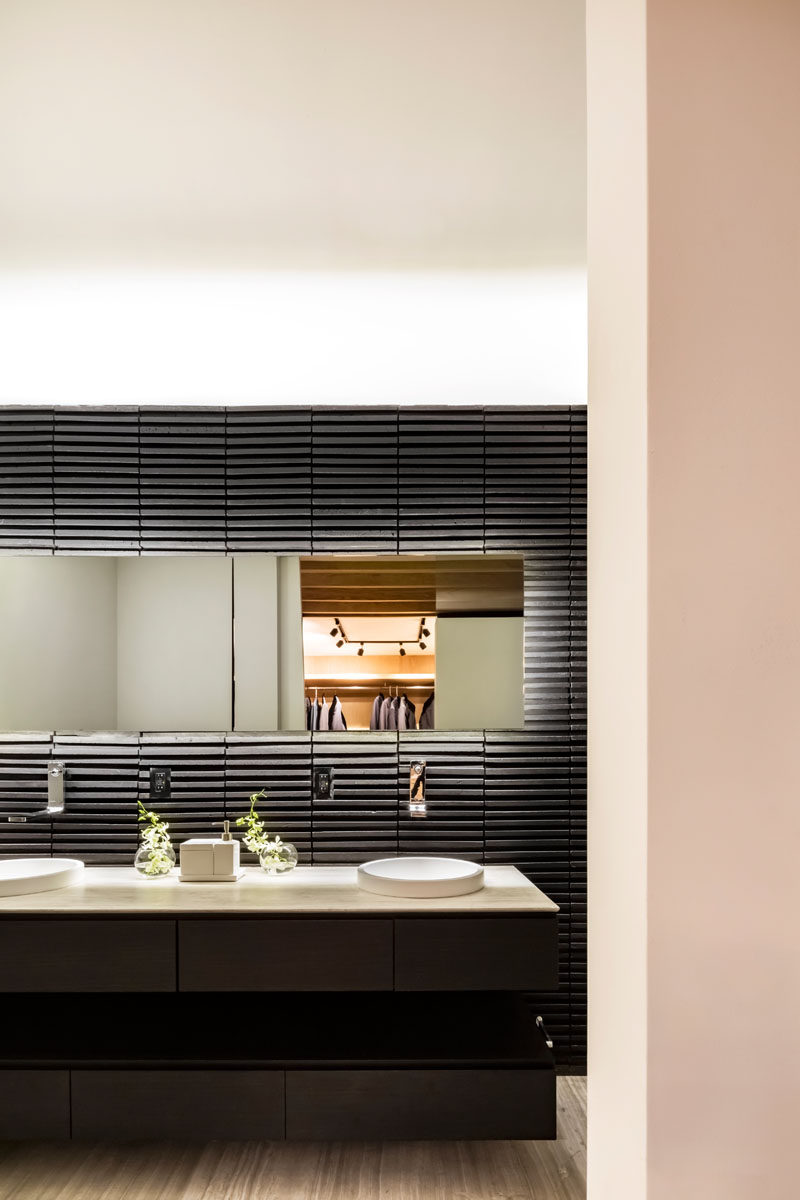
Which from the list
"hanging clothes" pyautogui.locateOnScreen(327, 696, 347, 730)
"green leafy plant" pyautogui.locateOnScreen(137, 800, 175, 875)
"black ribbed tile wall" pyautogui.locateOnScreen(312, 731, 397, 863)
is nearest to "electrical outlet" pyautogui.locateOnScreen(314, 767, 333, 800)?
"black ribbed tile wall" pyautogui.locateOnScreen(312, 731, 397, 863)

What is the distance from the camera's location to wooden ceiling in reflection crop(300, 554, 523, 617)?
348 centimetres

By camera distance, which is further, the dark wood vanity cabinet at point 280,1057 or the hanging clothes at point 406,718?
the hanging clothes at point 406,718

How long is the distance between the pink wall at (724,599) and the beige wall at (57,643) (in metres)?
2.84

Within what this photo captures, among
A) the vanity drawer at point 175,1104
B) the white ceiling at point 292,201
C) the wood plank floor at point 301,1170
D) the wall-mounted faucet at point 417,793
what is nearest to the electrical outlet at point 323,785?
the wall-mounted faucet at point 417,793

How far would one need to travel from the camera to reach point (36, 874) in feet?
9.86

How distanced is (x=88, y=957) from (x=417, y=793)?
126 centimetres

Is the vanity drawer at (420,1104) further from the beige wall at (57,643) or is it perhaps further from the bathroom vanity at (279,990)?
the beige wall at (57,643)

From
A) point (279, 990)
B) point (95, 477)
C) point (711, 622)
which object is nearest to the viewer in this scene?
point (711, 622)

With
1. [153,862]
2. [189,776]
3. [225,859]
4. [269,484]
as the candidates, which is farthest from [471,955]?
[269,484]

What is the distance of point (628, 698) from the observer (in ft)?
3.27

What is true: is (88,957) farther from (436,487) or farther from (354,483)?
(436,487)

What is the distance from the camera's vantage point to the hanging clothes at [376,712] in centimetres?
345

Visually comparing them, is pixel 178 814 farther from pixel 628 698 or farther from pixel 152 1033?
pixel 628 698

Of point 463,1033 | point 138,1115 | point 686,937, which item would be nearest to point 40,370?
point 138,1115
